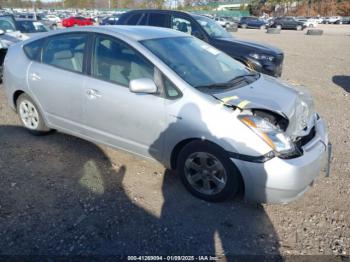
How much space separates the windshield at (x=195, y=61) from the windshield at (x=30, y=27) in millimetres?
8485

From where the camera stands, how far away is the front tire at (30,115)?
4.53 metres

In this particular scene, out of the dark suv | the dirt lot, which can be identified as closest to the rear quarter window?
the dirt lot

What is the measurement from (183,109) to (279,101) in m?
0.98

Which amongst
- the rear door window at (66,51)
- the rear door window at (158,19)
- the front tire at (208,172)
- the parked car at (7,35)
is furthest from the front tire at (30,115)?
the rear door window at (158,19)

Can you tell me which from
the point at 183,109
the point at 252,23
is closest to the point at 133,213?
the point at 183,109

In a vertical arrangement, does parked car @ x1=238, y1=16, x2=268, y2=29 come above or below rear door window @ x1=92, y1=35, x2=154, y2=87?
below

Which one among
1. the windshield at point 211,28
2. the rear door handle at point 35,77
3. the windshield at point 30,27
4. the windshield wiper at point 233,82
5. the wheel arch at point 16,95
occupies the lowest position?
the wheel arch at point 16,95

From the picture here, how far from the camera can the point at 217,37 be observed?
7625 mm

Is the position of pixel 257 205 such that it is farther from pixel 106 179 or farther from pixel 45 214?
pixel 45 214

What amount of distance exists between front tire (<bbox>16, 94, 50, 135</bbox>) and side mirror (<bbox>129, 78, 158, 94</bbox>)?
1940mm

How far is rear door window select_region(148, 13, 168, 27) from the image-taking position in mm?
8130

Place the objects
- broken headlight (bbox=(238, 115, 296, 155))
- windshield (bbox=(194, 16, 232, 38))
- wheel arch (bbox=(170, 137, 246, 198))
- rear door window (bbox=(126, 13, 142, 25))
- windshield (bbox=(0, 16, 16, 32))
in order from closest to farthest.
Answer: broken headlight (bbox=(238, 115, 296, 155))
wheel arch (bbox=(170, 137, 246, 198))
windshield (bbox=(194, 16, 232, 38))
rear door window (bbox=(126, 13, 142, 25))
windshield (bbox=(0, 16, 16, 32))

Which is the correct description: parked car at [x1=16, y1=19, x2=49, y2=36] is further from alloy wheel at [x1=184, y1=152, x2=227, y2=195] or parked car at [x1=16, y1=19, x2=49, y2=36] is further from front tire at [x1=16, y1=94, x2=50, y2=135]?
alloy wheel at [x1=184, y1=152, x2=227, y2=195]

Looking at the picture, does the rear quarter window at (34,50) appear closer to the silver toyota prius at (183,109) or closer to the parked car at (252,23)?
the silver toyota prius at (183,109)
